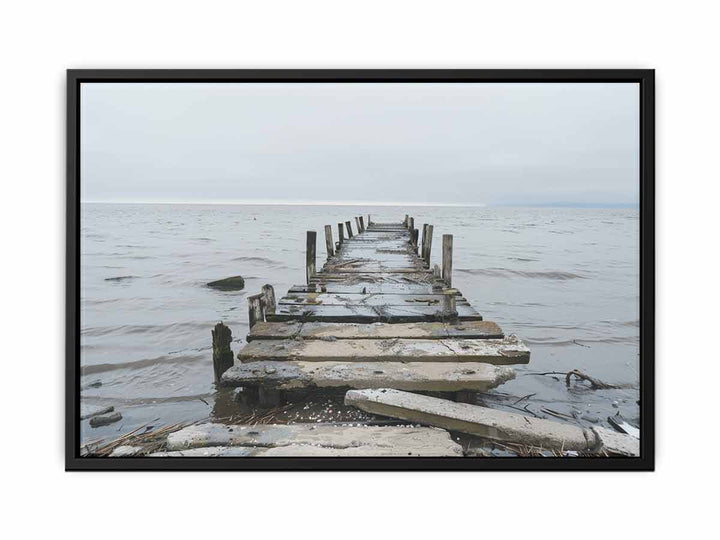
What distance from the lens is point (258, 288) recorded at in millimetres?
3947

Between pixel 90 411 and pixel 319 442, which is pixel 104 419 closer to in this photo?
pixel 90 411

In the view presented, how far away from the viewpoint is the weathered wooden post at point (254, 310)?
3.16 metres

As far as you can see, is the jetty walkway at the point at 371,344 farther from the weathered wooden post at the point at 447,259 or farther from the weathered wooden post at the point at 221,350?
the weathered wooden post at the point at 447,259

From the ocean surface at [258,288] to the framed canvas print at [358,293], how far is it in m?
0.02

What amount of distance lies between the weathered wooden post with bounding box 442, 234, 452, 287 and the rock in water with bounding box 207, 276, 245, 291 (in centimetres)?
192

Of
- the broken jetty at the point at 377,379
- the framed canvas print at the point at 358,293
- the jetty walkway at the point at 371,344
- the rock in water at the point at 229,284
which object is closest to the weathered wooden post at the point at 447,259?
the jetty walkway at the point at 371,344

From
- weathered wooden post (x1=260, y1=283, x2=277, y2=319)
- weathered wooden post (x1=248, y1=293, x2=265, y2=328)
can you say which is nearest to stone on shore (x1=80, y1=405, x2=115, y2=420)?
weathered wooden post (x1=248, y1=293, x2=265, y2=328)

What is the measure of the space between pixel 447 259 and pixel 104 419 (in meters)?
3.44

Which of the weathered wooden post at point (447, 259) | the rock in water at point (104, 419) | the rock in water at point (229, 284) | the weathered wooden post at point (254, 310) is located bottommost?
the rock in water at point (104, 419)

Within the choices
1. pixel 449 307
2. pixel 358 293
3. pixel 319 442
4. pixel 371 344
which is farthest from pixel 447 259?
pixel 319 442
